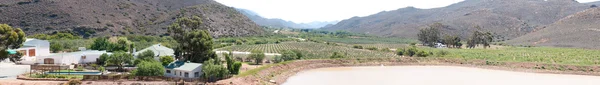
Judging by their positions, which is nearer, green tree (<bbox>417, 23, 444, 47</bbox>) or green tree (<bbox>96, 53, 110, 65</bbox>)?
green tree (<bbox>96, 53, 110, 65</bbox>)

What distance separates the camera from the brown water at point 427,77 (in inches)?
1222

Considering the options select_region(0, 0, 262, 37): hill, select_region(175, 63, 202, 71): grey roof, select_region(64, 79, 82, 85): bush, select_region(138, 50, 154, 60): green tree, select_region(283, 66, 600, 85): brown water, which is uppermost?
select_region(0, 0, 262, 37): hill

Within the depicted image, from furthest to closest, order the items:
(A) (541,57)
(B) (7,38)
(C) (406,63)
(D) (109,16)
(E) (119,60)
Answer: (D) (109,16)
(A) (541,57)
(C) (406,63)
(E) (119,60)
(B) (7,38)

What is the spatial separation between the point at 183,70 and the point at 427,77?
62.5ft

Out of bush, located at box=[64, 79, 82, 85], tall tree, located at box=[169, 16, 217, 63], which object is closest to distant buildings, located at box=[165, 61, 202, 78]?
tall tree, located at box=[169, 16, 217, 63]

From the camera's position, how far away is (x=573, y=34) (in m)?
87.9

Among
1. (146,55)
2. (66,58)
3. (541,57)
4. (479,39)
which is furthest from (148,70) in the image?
(479,39)

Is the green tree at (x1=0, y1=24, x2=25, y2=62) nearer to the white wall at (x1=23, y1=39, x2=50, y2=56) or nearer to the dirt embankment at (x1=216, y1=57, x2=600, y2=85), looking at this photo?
the white wall at (x1=23, y1=39, x2=50, y2=56)

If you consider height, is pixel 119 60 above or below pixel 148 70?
above

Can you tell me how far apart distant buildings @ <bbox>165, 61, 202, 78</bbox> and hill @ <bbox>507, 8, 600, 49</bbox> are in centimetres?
7393

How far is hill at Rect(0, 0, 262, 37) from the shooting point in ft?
221

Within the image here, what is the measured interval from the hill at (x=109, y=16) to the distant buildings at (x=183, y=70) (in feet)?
153

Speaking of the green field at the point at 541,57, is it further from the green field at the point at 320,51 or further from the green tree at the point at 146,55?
the green tree at the point at 146,55

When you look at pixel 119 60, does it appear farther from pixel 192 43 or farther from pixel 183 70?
pixel 183 70
